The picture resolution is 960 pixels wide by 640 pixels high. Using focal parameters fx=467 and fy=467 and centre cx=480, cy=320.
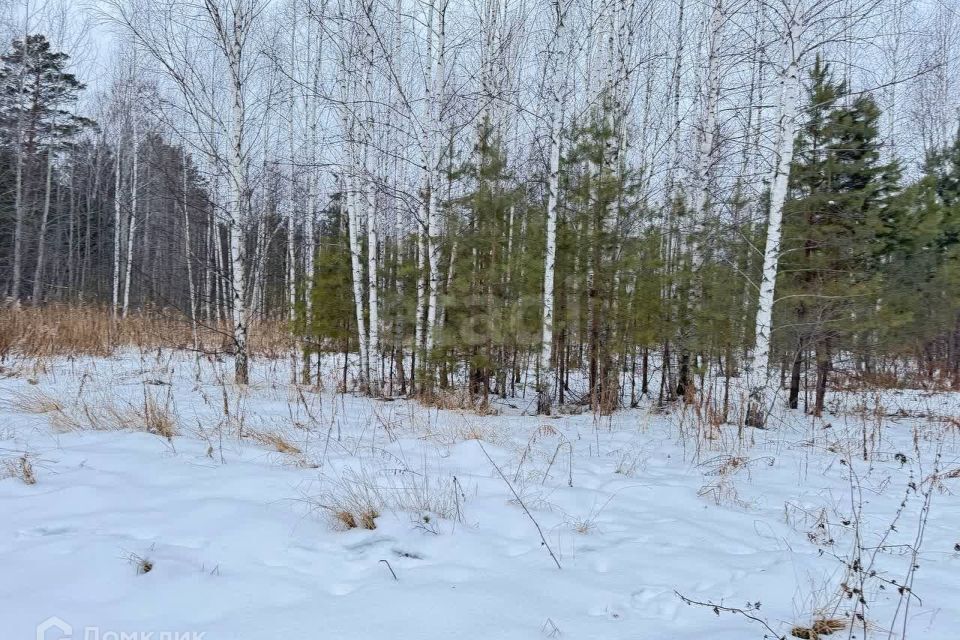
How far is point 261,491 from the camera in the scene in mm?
2957

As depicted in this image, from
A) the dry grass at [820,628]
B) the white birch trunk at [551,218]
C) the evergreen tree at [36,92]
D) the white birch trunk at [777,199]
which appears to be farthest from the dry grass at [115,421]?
the evergreen tree at [36,92]

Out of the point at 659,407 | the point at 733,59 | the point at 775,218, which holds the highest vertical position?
the point at 733,59

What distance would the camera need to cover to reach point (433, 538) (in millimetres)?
2484

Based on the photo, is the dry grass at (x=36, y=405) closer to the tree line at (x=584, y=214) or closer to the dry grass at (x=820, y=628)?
the tree line at (x=584, y=214)

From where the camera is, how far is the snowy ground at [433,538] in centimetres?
178

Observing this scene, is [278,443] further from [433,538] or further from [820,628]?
[820,628]

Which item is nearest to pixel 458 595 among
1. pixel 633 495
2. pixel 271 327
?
pixel 633 495

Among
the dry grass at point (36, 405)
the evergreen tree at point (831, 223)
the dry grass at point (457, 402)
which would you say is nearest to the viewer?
the dry grass at point (36, 405)

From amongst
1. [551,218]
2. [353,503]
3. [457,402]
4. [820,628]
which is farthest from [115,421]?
[551,218]

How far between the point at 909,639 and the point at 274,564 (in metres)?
2.55

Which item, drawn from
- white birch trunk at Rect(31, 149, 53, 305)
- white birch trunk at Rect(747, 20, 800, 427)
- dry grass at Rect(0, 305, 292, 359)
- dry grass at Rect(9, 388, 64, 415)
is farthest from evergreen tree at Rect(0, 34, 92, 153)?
white birch trunk at Rect(747, 20, 800, 427)

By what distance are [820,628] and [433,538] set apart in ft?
5.57

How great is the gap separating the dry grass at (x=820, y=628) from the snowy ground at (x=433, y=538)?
36mm

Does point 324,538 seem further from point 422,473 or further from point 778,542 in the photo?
point 778,542
